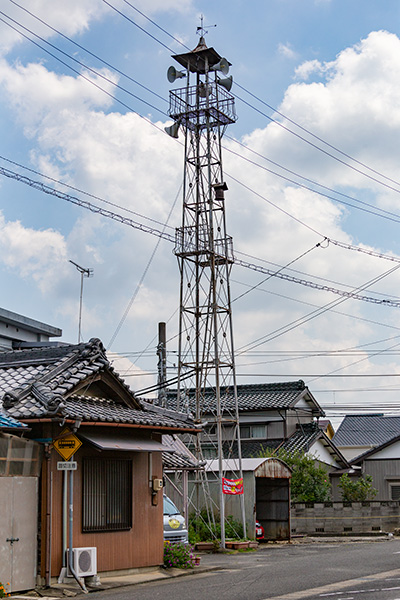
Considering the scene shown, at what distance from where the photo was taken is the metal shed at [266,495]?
2861 centimetres

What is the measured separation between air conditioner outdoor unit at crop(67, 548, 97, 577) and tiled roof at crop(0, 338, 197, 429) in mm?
2578

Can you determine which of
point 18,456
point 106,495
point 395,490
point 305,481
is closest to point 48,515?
point 18,456

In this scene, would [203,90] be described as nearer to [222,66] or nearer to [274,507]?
[222,66]

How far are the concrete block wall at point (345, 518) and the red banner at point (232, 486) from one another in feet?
30.9

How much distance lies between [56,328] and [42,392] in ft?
71.6

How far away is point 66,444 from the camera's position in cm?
1523

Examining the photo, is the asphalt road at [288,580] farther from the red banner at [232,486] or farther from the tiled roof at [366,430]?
the tiled roof at [366,430]

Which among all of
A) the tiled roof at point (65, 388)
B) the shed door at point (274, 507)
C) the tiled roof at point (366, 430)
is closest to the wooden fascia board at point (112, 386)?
the tiled roof at point (65, 388)

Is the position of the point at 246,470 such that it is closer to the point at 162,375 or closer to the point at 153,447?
the point at 162,375

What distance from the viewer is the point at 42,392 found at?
616 inches

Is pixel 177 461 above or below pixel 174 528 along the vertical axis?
above

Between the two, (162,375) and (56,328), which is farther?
(56,328)

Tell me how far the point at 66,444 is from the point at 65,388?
4.43ft

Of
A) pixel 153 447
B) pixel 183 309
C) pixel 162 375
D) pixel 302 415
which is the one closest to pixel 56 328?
pixel 162 375
